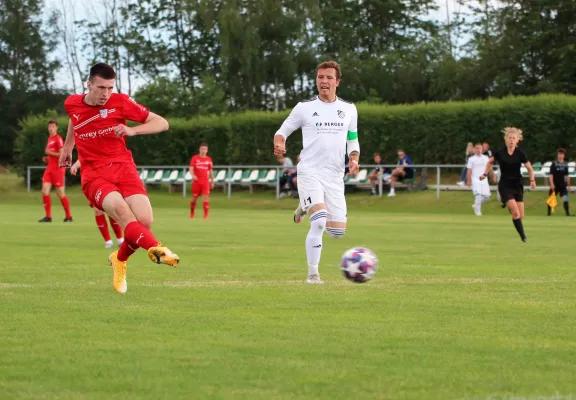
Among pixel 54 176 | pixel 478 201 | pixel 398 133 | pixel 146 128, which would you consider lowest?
pixel 478 201

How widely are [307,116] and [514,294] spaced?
3.12 meters

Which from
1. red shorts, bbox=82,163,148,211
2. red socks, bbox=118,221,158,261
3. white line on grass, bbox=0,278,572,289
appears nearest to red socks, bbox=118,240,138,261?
red socks, bbox=118,221,158,261

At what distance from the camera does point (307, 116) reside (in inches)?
465

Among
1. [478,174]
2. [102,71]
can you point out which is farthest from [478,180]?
[102,71]

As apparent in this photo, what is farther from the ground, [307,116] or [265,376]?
[307,116]

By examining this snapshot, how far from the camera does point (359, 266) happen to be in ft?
35.4

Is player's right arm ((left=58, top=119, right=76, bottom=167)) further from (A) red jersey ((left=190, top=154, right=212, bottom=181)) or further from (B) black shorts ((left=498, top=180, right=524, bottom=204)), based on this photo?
(A) red jersey ((left=190, top=154, right=212, bottom=181))

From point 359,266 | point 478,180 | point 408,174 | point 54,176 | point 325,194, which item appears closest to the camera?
point 359,266

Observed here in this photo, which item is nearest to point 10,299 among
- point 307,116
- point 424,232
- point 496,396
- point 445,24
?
point 307,116

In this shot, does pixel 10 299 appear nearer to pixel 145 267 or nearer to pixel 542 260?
pixel 145 267

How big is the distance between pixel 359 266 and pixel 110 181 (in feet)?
8.54

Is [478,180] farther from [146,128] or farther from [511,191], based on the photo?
[146,128]

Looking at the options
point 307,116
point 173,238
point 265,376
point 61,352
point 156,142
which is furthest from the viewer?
point 156,142

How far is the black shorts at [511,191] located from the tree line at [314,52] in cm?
3434
